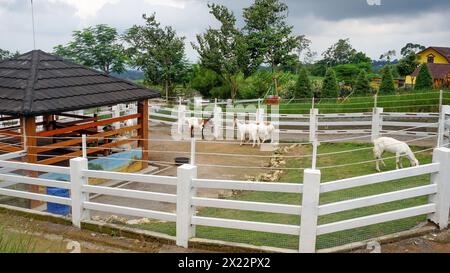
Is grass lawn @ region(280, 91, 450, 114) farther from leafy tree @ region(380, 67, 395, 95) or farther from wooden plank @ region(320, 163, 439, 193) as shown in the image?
wooden plank @ region(320, 163, 439, 193)

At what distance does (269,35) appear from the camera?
2389cm

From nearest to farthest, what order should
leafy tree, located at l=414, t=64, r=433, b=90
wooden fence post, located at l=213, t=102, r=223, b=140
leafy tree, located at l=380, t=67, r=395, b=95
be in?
wooden fence post, located at l=213, t=102, r=223, b=140 < leafy tree, located at l=414, t=64, r=433, b=90 < leafy tree, located at l=380, t=67, r=395, b=95

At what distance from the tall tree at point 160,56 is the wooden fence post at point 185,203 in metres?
21.0

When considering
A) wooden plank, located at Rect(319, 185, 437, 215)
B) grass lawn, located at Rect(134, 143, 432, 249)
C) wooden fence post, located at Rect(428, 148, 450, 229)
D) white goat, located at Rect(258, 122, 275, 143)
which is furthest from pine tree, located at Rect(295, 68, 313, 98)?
wooden plank, located at Rect(319, 185, 437, 215)

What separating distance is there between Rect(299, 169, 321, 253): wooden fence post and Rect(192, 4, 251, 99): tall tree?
744 inches

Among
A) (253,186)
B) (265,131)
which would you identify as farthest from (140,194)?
(265,131)

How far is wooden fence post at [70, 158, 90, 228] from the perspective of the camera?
5508mm

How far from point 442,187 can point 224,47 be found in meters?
18.9

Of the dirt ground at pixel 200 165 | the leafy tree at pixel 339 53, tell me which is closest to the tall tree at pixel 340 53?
the leafy tree at pixel 339 53

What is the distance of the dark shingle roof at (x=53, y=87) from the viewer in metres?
8.41

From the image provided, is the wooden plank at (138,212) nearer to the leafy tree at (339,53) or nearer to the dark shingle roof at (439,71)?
the dark shingle roof at (439,71)

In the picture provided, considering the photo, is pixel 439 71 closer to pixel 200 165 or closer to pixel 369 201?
pixel 200 165

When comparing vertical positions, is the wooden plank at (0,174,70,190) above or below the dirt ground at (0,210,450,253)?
above

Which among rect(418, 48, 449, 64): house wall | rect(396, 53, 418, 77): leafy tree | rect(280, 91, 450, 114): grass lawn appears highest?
rect(418, 48, 449, 64): house wall
